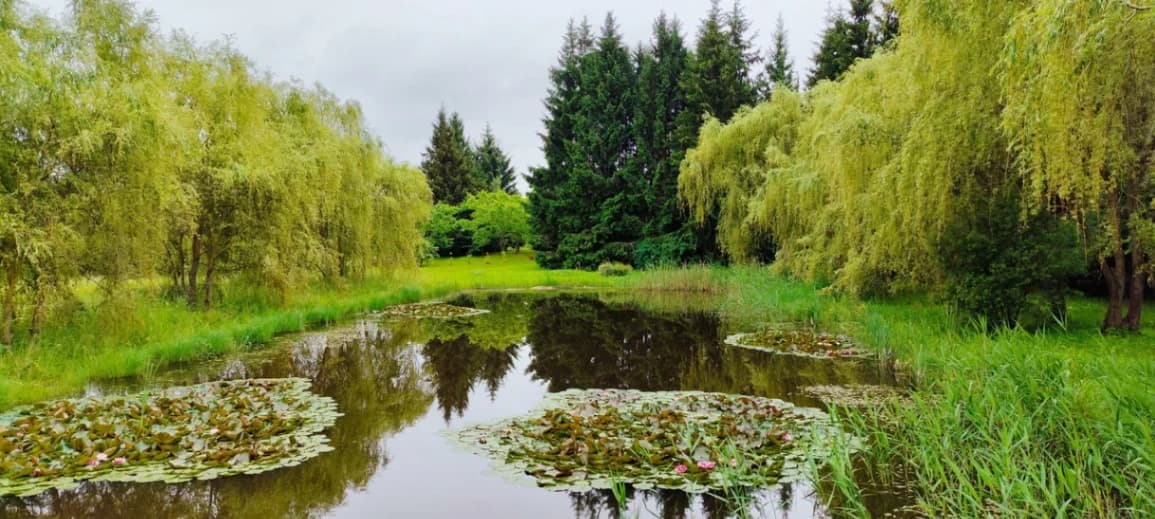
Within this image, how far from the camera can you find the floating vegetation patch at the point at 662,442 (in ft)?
14.1

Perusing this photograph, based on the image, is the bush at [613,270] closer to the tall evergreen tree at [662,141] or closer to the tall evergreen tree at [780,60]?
the tall evergreen tree at [662,141]

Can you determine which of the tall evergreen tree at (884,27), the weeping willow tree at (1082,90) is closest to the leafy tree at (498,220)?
the tall evergreen tree at (884,27)

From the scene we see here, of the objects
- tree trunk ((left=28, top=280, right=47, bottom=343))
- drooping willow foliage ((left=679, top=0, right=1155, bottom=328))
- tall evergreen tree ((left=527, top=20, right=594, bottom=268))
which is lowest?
tree trunk ((left=28, top=280, right=47, bottom=343))

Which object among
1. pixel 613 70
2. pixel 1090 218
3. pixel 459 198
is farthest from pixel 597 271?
pixel 1090 218

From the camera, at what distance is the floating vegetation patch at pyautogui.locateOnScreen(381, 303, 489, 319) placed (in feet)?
48.5

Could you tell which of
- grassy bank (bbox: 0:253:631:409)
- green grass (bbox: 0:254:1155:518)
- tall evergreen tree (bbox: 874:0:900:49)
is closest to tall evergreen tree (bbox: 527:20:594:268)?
tall evergreen tree (bbox: 874:0:900:49)

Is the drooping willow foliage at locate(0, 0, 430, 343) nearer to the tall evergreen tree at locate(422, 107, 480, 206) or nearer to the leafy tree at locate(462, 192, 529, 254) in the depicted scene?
the leafy tree at locate(462, 192, 529, 254)

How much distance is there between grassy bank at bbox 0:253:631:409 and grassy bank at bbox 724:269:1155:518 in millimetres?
7630

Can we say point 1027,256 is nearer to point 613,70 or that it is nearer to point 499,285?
point 499,285

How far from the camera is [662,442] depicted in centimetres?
495

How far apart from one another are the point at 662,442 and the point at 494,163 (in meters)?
45.7

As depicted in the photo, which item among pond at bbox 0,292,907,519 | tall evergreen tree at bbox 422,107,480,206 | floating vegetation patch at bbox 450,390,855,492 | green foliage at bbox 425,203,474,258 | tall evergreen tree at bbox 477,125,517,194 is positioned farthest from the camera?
tall evergreen tree at bbox 477,125,517,194

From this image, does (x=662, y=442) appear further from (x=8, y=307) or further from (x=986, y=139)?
(x=8, y=307)

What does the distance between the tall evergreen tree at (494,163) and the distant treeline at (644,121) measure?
15.2 m
